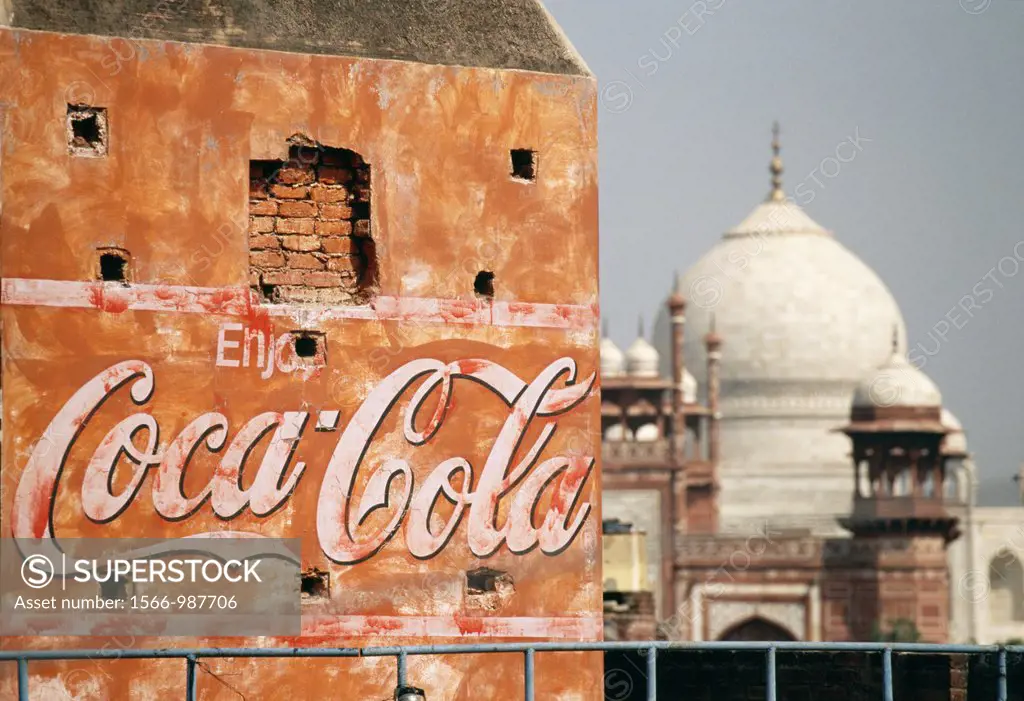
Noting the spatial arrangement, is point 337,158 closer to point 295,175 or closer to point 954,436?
point 295,175

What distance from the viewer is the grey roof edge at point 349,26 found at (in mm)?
9461

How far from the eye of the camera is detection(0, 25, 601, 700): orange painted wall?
365 inches

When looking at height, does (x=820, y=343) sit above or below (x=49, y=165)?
above

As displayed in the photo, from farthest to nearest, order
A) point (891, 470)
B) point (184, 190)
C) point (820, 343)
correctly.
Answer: point (820, 343), point (891, 470), point (184, 190)

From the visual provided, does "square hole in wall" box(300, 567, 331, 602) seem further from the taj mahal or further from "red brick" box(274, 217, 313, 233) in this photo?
the taj mahal

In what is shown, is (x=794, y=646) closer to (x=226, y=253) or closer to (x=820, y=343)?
(x=226, y=253)

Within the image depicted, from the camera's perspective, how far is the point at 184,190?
947cm

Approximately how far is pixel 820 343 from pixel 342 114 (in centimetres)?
5113

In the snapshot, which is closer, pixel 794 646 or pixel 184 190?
pixel 794 646

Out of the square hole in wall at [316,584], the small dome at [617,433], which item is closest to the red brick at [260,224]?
the square hole in wall at [316,584]

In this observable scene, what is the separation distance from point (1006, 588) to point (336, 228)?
47.6 m

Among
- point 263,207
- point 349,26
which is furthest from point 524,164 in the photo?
point 263,207

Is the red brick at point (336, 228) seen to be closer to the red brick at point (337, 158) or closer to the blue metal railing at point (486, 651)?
the red brick at point (337, 158)

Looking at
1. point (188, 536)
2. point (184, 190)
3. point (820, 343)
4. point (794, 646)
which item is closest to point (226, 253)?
point (184, 190)
